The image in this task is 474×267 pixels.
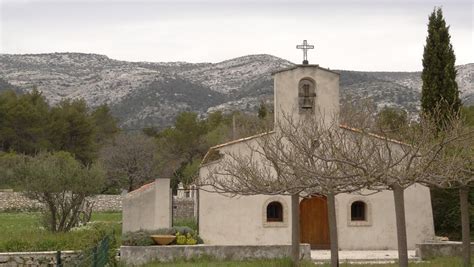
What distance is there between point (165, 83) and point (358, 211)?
8115cm

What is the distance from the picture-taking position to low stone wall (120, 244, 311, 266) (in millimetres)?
19406

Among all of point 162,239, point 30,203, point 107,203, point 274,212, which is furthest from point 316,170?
point 30,203

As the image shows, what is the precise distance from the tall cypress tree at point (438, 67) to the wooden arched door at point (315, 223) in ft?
17.9

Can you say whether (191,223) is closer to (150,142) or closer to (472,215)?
(472,215)

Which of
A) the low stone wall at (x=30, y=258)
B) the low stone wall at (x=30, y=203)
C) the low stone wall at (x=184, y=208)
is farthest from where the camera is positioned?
the low stone wall at (x=30, y=203)

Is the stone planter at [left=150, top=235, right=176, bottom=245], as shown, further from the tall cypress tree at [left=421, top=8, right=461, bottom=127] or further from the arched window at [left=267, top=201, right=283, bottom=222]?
the tall cypress tree at [left=421, top=8, right=461, bottom=127]

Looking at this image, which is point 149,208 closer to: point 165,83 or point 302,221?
point 302,221

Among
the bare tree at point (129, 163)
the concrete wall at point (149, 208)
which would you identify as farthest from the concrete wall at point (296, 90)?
the bare tree at point (129, 163)

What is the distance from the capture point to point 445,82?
25.2m

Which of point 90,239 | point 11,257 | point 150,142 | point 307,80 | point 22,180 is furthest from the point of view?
point 150,142

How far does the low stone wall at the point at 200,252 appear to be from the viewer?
19.4m

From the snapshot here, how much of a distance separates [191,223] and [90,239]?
A: 12677 mm

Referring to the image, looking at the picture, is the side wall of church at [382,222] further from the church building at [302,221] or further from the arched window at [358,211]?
the arched window at [358,211]

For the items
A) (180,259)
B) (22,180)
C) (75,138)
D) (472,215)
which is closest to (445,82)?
(472,215)
